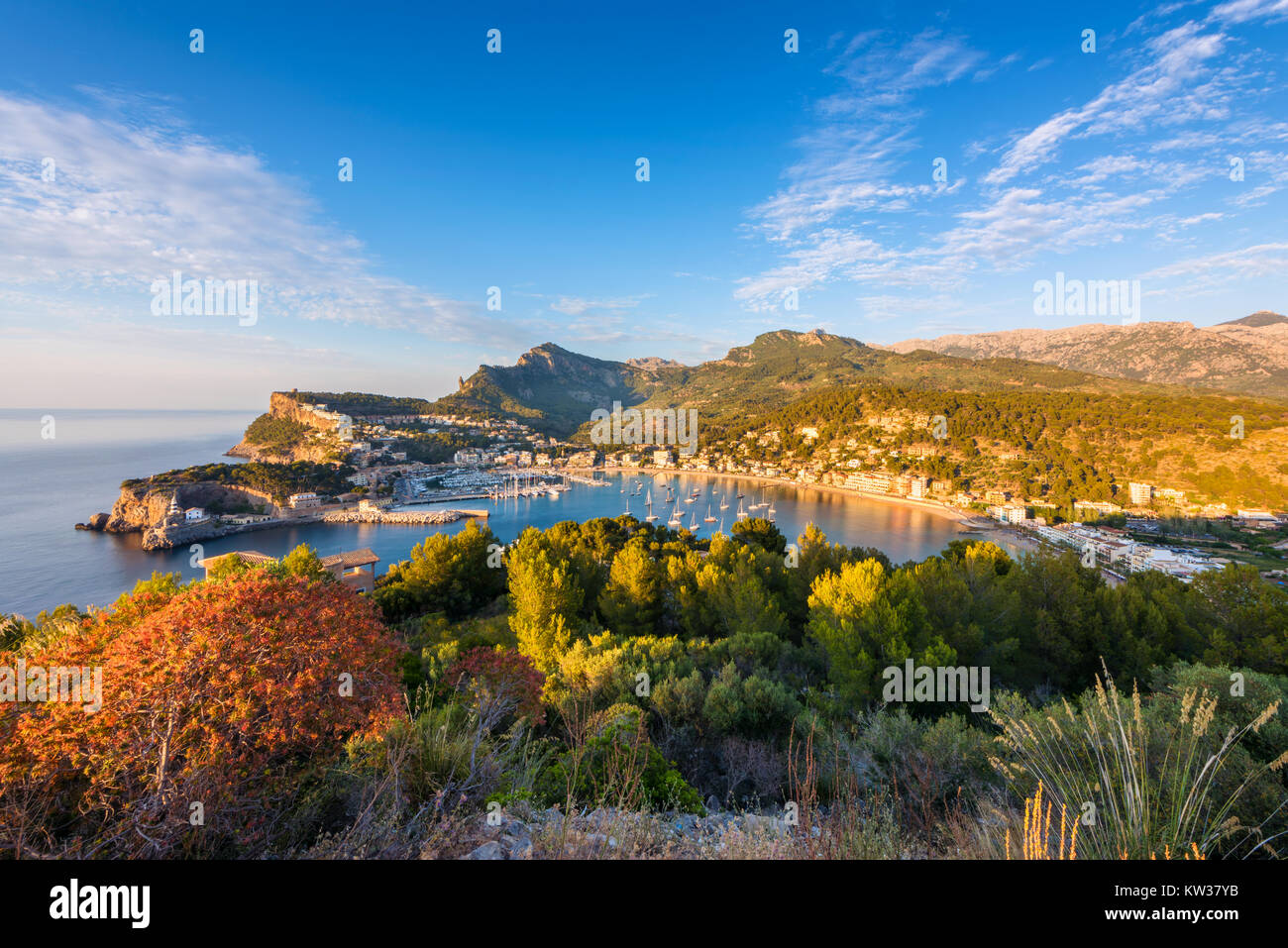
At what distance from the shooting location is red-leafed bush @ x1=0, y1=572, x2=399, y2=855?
2303 millimetres

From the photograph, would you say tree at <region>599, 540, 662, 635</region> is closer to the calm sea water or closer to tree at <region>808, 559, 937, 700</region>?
tree at <region>808, 559, 937, 700</region>

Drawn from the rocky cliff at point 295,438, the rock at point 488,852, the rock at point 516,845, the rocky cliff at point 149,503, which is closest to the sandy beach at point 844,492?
the rocky cliff at point 295,438

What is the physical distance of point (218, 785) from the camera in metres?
2.43

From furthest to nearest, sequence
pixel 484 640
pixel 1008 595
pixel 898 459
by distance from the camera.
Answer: pixel 898 459 < pixel 1008 595 < pixel 484 640

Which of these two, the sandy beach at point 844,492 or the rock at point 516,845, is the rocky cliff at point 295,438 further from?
the rock at point 516,845

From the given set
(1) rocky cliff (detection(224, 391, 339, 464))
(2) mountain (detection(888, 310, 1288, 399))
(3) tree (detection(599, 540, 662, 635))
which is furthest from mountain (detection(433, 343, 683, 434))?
(2) mountain (detection(888, 310, 1288, 399))

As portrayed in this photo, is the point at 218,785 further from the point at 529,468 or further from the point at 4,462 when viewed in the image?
the point at 4,462

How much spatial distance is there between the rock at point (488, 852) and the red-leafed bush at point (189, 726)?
1.05m

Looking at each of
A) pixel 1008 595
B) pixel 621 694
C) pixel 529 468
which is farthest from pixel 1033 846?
pixel 529 468

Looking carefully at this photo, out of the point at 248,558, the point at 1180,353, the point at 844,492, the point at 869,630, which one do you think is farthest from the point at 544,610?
the point at 1180,353

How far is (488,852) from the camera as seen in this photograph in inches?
100

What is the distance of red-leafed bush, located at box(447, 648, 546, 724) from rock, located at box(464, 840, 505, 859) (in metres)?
2.39

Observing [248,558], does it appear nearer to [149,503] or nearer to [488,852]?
[488,852]
